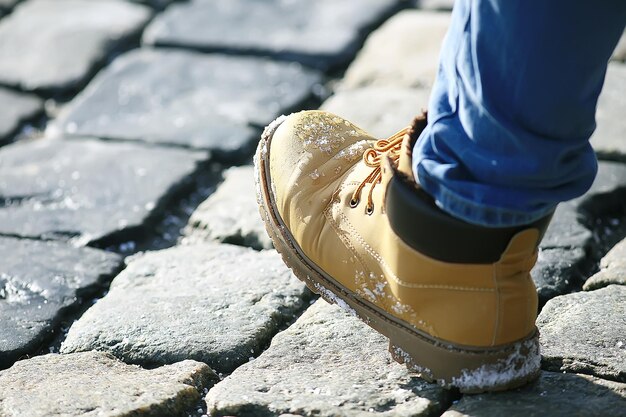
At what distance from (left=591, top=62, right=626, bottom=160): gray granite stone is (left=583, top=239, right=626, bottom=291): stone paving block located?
500 mm

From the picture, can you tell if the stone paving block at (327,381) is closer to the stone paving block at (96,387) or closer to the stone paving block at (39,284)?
the stone paving block at (96,387)

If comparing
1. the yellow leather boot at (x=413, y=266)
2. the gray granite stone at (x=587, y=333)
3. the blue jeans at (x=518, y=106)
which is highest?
the blue jeans at (x=518, y=106)

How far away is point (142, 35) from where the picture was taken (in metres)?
3.42

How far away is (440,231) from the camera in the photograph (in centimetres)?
152

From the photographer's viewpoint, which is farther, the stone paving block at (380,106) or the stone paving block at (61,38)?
the stone paving block at (61,38)

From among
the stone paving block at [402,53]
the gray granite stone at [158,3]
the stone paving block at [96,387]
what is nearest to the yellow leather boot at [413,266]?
the stone paving block at [96,387]

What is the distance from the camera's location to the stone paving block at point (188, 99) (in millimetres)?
2789

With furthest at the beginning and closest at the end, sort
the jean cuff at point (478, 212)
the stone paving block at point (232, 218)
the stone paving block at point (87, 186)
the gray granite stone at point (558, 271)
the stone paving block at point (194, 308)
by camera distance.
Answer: the stone paving block at point (87, 186) < the stone paving block at point (232, 218) < the gray granite stone at point (558, 271) < the stone paving block at point (194, 308) < the jean cuff at point (478, 212)

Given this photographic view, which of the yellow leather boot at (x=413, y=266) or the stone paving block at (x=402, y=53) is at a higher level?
the yellow leather boot at (x=413, y=266)

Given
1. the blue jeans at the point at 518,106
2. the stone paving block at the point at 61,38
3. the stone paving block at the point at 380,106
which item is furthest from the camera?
the stone paving block at the point at 61,38

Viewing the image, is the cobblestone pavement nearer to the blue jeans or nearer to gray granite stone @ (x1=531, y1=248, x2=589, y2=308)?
gray granite stone @ (x1=531, y1=248, x2=589, y2=308)

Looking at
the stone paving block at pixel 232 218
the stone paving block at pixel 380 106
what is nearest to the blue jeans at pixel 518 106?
the stone paving block at pixel 232 218

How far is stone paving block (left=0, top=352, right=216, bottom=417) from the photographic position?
1616 mm

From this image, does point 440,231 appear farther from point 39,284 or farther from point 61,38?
point 61,38
